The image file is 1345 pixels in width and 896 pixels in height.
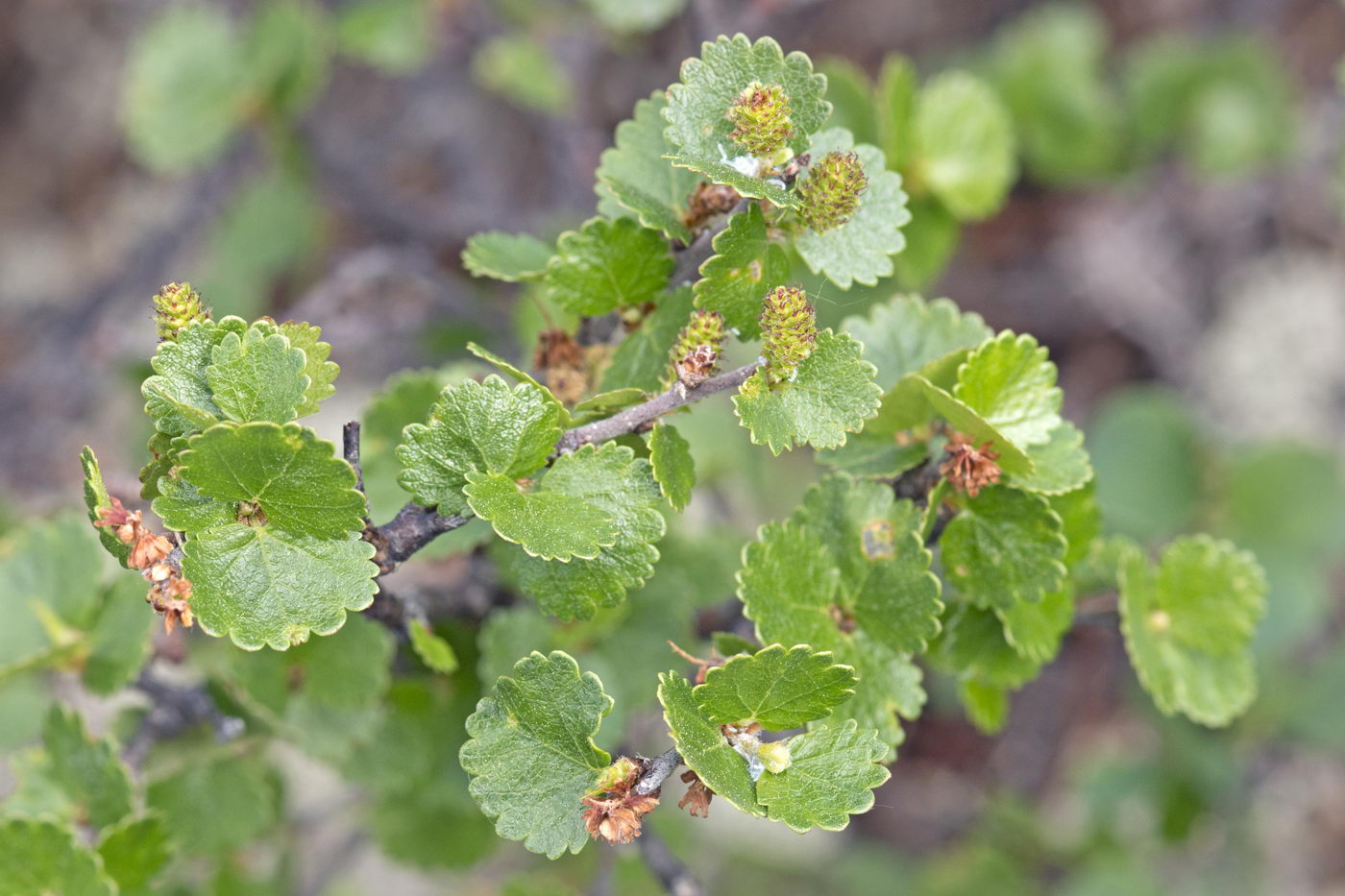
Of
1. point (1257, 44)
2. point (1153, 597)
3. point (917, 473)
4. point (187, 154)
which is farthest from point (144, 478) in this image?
point (1257, 44)

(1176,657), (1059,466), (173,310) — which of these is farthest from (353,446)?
(1176,657)

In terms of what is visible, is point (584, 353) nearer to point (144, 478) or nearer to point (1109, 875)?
point (144, 478)

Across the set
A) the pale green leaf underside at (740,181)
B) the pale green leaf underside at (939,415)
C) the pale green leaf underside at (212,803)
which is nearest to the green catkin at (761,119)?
the pale green leaf underside at (740,181)

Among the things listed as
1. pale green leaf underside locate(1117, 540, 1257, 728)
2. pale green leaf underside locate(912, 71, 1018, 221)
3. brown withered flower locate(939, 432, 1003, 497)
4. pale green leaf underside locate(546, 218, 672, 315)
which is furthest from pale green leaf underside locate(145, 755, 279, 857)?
pale green leaf underside locate(912, 71, 1018, 221)

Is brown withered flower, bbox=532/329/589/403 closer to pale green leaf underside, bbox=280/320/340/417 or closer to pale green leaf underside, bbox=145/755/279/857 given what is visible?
pale green leaf underside, bbox=280/320/340/417

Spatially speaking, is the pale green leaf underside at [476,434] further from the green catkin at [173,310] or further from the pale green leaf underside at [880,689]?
the pale green leaf underside at [880,689]
